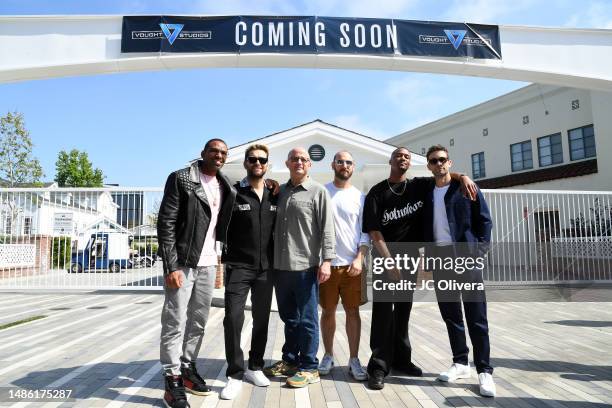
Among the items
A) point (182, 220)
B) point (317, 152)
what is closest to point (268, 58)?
point (182, 220)

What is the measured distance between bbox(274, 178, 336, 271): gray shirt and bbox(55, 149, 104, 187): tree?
37.1m

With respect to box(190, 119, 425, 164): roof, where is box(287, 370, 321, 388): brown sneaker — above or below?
below

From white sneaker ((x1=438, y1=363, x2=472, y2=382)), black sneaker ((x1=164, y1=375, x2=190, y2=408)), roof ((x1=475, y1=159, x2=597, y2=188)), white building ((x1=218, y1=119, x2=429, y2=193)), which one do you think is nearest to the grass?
black sneaker ((x1=164, y1=375, x2=190, y2=408))

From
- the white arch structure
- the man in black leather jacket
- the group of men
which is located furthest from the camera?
the white arch structure

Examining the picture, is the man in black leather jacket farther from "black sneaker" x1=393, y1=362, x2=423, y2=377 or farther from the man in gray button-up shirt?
"black sneaker" x1=393, y1=362, x2=423, y2=377

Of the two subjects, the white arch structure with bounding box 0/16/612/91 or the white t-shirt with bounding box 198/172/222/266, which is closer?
the white t-shirt with bounding box 198/172/222/266

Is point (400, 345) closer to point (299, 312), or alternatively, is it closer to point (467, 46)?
point (299, 312)

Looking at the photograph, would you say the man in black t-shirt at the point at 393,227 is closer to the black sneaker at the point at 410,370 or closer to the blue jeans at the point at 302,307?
the black sneaker at the point at 410,370

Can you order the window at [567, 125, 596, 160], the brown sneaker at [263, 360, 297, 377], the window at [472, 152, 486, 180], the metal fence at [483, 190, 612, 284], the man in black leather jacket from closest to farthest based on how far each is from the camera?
the man in black leather jacket < the brown sneaker at [263, 360, 297, 377] < the metal fence at [483, 190, 612, 284] < the window at [567, 125, 596, 160] < the window at [472, 152, 486, 180]

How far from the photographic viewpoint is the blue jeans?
3514 millimetres

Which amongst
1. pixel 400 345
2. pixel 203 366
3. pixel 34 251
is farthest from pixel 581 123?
pixel 34 251

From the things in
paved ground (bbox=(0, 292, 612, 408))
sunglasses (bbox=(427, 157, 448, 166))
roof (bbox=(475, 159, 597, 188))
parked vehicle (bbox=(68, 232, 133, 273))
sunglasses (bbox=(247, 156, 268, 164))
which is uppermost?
roof (bbox=(475, 159, 597, 188))

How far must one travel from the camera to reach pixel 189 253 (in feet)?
10.7

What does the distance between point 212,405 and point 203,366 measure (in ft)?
3.62
